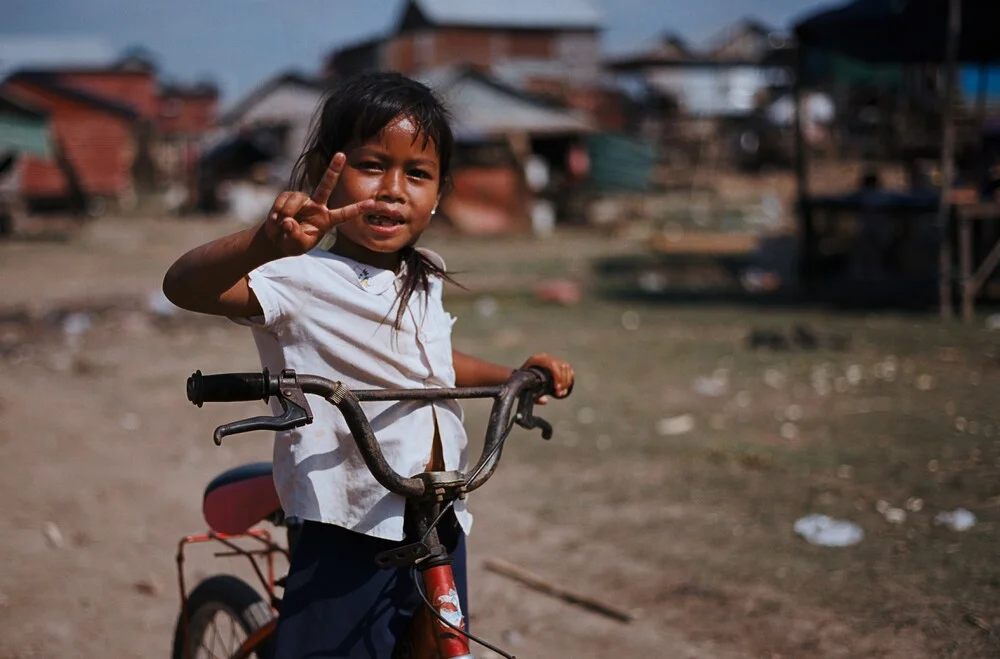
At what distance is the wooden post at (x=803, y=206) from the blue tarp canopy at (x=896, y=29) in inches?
11.9

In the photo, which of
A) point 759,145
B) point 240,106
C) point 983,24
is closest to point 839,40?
point 983,24

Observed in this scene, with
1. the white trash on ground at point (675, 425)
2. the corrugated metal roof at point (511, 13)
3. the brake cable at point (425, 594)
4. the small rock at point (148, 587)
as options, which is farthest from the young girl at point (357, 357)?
the corrugated metal roof at point (511, 13)

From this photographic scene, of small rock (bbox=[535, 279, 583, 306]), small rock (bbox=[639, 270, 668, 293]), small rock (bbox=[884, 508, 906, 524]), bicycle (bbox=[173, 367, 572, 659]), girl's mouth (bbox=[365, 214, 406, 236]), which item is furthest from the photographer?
small rock (bbox=[639, 270, 668, 293])

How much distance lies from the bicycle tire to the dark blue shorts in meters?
0.40

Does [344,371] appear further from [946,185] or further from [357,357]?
[946,185]

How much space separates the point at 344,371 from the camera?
2.09 meters

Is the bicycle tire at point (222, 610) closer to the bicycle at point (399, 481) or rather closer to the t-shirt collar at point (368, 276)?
the bicycle at point (399, 481)

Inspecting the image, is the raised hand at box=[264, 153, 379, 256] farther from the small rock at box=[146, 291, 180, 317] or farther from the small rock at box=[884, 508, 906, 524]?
the small rock at box=[146, 291, 180, 317]

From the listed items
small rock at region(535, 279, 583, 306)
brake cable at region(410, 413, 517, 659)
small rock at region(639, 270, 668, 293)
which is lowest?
small rock at region(639, 270, 668, 293)

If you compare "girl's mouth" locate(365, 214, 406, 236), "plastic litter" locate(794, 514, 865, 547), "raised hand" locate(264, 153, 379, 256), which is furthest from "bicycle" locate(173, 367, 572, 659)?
"plastic litter" locate(794, 514, 865, 547)

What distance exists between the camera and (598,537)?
4621 mm

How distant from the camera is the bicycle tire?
8.39 ft

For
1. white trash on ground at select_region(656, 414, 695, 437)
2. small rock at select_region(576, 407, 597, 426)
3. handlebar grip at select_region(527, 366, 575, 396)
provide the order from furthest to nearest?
small rock at select_region(576, 407, 597, 426) < white trash on ground at select_region(656, 414, 695, 437) < handlebar grip at select_region(527, 366, 575, 396)

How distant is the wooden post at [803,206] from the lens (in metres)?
A: 12.3
